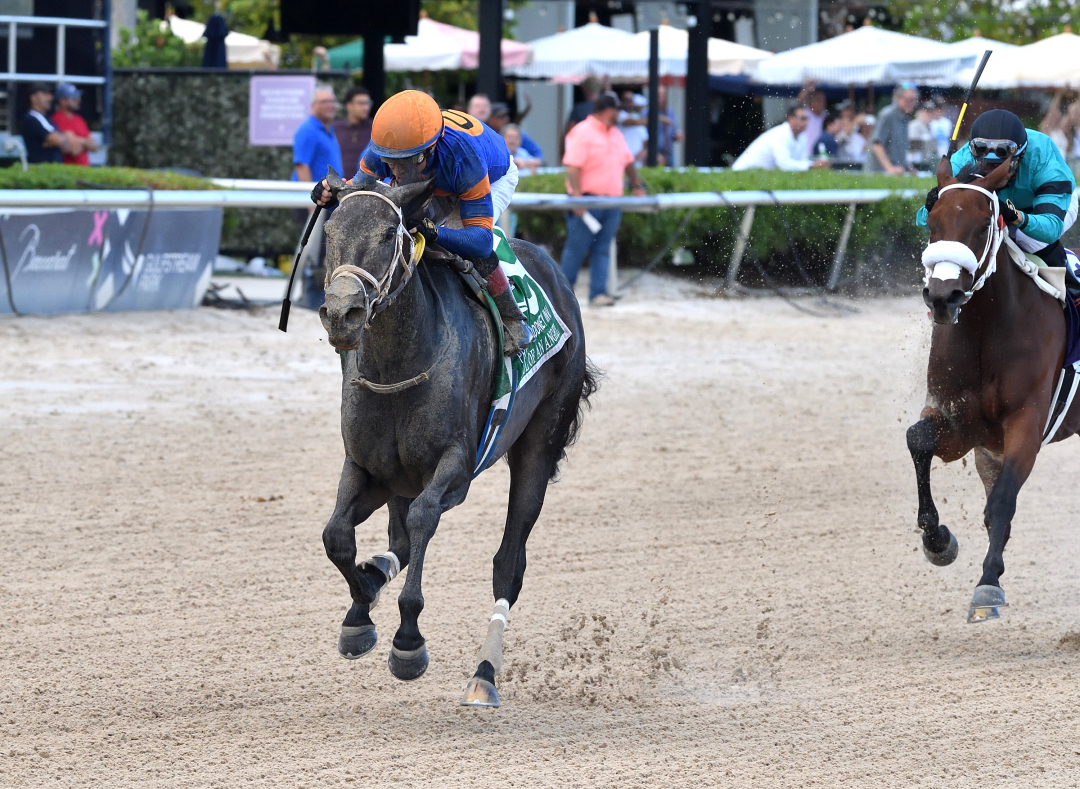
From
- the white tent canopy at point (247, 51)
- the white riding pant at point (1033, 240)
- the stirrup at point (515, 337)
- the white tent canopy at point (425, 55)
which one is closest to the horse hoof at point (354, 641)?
the stirrup at point (515, 337)

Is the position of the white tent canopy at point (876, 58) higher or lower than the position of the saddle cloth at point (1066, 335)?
higher

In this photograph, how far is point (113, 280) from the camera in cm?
1149

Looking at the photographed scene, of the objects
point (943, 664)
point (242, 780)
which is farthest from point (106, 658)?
point (943, 664)

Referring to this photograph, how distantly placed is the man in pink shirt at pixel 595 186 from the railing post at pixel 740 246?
1.64 m

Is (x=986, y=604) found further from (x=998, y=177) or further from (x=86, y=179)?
(x=86, y=179)

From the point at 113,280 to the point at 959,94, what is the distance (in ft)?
46.3

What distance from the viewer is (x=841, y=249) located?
15352mm

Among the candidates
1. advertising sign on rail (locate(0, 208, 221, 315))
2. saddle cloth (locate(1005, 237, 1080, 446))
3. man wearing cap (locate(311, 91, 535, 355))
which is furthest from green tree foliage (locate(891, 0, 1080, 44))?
man wearing cap (locate(311, 91, 535, 355))

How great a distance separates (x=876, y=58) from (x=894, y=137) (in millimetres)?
1814

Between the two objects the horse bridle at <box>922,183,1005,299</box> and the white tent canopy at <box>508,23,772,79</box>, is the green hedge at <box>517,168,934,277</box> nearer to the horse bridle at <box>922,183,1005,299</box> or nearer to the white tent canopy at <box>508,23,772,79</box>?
the white tent canopy at <box>508,23,772,79</box>

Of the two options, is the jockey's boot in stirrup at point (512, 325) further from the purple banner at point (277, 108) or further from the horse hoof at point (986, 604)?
the purple banner at point (277, 108)

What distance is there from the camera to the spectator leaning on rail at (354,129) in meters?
13.1

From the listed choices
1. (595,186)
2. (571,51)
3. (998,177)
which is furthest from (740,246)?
(998,177)

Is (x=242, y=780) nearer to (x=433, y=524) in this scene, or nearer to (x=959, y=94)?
(x=433, y=524)
